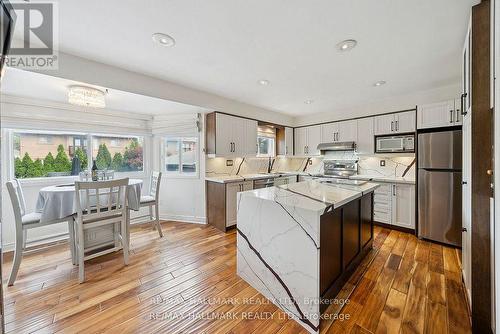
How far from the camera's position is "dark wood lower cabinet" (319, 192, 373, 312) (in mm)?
1689

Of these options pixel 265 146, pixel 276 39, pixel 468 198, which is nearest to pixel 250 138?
pixel 265 146

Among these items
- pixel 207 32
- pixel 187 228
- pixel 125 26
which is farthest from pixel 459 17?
pixel 187 228

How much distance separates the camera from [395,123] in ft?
12.3

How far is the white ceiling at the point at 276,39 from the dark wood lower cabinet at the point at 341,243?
163 cm

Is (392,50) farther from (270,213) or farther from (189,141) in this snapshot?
(189,141)

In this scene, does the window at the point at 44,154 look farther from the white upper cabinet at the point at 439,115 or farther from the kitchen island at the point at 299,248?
the white upper cabinet at the point at 439,115

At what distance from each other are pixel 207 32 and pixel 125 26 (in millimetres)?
713

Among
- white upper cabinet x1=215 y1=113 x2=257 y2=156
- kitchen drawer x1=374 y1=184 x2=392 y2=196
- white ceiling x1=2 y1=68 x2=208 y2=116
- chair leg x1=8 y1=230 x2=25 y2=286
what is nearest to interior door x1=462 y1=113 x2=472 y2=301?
kitchen drawer x1=374 y1=184 x2=392 y2=196

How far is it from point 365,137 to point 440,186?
4.90 ft

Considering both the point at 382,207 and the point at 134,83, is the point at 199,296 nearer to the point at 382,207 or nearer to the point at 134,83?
the point at 134,83

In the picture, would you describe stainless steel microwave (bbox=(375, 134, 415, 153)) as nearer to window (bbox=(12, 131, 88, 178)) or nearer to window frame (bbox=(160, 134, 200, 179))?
window frame (bbox=(160, 134, 200, 179))

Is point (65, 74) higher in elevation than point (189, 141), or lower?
higher

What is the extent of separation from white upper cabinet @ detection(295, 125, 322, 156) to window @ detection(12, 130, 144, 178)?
144 inches

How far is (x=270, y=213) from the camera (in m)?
1.89
